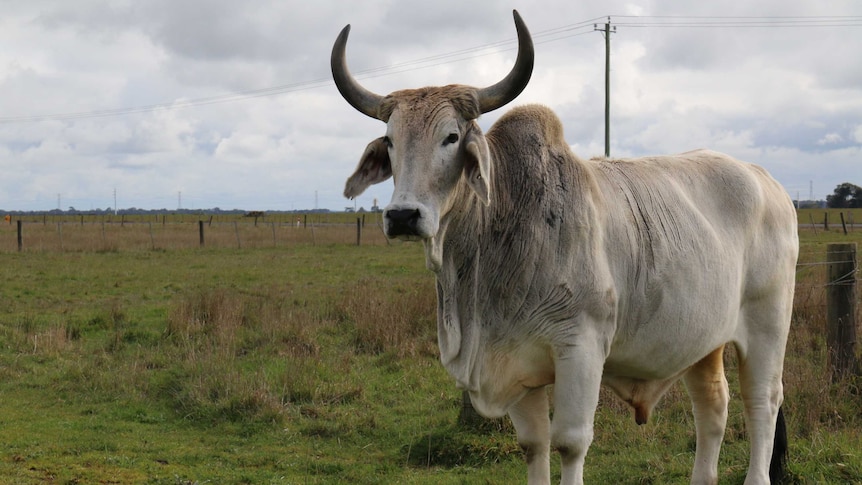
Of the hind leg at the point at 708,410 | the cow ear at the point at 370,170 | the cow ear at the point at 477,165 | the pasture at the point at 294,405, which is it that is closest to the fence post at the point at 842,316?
the pasture at the point at 294,405

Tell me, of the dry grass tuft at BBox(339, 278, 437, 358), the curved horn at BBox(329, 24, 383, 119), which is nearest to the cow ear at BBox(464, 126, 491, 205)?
the curved horn at BBox(329, 24, 383, 119)

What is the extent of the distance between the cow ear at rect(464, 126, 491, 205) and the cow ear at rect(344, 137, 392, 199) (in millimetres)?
430

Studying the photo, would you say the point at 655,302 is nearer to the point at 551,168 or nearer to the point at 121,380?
the point at 551,168

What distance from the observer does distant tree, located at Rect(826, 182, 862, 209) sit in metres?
75.6

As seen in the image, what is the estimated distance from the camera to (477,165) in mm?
3889

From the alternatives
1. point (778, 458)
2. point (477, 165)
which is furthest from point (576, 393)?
point (778, 458)

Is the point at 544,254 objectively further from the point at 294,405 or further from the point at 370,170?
the point at 294,405

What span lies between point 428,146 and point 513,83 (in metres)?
0.58

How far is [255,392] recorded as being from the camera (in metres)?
7.94

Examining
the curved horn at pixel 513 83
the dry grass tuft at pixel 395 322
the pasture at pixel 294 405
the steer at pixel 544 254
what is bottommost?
the pasture at pixel 294 405

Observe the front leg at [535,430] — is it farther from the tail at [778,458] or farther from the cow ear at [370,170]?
the tail at [778,458]

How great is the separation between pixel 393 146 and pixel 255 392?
469 cm

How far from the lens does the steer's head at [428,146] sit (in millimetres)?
3633

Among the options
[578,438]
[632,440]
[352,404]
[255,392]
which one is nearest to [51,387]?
[255,392]
